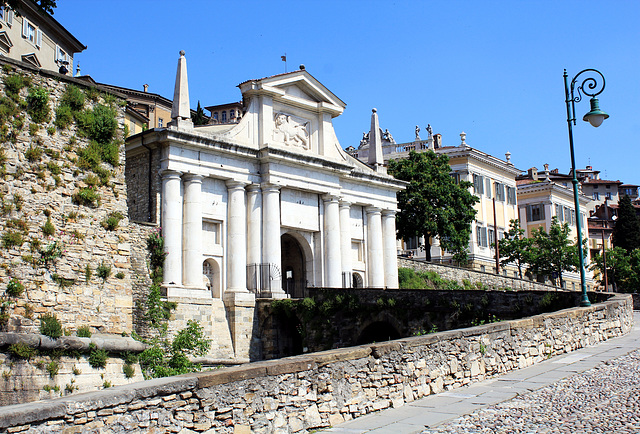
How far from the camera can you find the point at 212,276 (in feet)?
113

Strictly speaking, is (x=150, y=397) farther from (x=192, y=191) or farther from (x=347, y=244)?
(x=347, y=244)

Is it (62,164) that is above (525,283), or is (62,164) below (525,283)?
above

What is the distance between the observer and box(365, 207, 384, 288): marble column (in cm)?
4194

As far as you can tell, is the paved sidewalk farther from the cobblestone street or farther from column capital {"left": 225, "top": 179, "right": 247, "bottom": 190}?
column capital {"left": 225, "top": 179, "right": 247, "bottom": 190}

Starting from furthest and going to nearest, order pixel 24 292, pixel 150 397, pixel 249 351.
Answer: pixel 249 351
pixel 24 292
pixel 150 397

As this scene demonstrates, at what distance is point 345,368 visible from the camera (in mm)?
11156

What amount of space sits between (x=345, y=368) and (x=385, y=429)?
51.6 inches

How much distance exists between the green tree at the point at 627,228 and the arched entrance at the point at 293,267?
66164mm

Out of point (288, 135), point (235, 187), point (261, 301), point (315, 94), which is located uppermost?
point (315, 94)

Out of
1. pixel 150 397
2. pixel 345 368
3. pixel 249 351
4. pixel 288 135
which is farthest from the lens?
pixel 288 135

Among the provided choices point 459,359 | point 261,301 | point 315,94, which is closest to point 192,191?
point 261,301

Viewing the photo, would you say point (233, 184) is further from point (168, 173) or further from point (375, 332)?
point (375, 332)

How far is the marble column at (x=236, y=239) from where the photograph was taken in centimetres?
3422

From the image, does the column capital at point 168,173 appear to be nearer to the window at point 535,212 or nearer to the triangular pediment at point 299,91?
the triangular pediment at point 299,91
